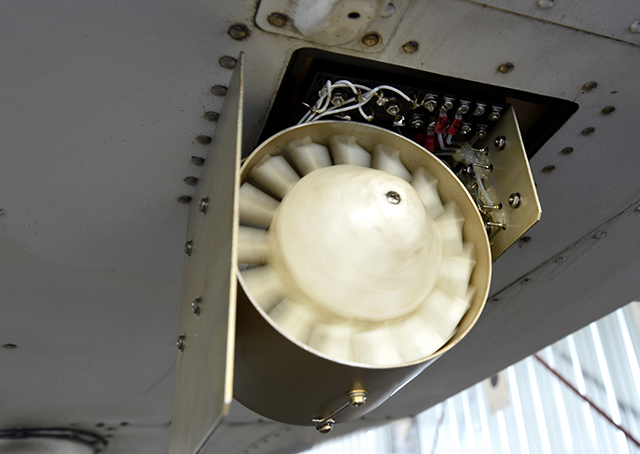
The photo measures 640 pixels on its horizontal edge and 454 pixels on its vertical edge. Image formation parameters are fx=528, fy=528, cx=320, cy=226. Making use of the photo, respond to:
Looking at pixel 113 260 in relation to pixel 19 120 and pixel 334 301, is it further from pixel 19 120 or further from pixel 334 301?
pixel 334 301

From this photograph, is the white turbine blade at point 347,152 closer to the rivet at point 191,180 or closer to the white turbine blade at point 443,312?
the white turbine blade at point 443,312

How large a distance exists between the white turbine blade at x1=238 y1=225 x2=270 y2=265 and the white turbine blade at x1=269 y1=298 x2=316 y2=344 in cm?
10

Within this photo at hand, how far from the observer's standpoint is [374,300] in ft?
3.34

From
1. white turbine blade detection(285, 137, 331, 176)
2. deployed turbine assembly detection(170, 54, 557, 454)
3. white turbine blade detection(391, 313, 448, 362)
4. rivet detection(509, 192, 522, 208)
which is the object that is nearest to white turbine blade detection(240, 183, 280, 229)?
deployed turbine assembly detection(170, 54, 557, 454)

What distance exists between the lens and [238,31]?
3.47ft

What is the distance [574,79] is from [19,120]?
1.29 meters

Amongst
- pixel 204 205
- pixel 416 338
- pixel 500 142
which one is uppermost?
pixel 500 142

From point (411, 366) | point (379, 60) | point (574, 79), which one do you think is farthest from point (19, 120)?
point (574, 79)

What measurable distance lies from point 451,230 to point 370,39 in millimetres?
444

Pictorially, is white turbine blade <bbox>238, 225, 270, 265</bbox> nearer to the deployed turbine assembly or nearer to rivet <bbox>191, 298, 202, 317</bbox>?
the deployed turbine assembly

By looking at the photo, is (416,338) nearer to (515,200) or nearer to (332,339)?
(332,339)

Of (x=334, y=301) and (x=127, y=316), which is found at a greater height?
(x=127, y=316)

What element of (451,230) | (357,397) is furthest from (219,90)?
(357,397)

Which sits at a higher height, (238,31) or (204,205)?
(238,31)
